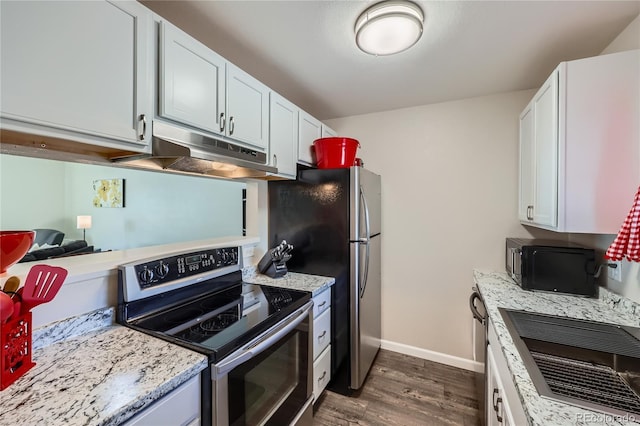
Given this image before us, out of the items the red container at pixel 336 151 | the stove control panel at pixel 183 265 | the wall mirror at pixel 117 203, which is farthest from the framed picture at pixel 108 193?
the red container at pixel 336 151

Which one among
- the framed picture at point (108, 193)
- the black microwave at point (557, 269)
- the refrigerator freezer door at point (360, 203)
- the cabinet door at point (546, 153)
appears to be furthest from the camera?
the framed picture at point (108, 193)

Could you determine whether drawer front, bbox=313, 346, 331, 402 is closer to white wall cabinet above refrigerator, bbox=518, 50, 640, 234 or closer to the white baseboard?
the white baseboard

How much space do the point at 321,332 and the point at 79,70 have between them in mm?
1801

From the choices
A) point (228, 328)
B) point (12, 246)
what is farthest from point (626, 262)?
point (12, 246)

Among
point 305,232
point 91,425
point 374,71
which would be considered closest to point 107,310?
point 91,425

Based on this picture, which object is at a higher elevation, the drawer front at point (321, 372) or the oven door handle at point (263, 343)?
the oven door handle at point (263, 343)

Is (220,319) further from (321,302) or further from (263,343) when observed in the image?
(321,302)

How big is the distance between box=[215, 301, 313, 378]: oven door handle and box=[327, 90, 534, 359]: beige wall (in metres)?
1.44

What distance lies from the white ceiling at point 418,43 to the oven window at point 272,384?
1666 millimetres

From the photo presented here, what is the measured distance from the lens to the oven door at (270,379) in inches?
37.9

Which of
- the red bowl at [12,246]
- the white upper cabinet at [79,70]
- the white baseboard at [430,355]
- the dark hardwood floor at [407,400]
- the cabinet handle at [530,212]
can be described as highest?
the white upper cabinet at [79,70]

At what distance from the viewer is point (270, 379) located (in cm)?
124

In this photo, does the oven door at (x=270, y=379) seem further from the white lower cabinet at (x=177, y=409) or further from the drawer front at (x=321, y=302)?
the drawer front at (x=321, y=302)

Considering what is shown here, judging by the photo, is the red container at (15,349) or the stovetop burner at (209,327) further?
the stovetop burner at (209,327)
